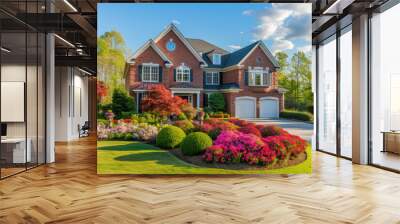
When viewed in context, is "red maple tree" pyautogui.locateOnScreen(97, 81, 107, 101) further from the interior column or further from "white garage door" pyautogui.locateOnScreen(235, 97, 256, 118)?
the interior column

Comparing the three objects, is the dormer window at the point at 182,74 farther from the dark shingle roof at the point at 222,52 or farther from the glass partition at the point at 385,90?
the glass partition at the point at 385,90

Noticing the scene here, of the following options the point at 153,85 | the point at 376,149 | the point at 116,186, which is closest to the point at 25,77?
the point at 153,85

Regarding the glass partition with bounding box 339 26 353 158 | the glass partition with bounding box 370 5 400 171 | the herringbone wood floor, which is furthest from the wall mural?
the glass partition with bounding box 339 26 353 158

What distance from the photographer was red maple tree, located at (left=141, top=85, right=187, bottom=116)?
21.2 ft

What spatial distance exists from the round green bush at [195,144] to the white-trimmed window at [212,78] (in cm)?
96

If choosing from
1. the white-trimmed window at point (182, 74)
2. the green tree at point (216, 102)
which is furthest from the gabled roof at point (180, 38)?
the green tree at point (216, 102)

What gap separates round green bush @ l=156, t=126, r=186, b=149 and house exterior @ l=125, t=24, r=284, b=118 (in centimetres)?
57

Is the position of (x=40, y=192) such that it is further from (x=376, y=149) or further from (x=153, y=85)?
(x=376, y=149)

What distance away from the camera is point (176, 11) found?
21.0 ft

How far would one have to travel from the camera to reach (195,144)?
6.35 metres

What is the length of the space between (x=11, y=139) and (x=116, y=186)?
2266 mm

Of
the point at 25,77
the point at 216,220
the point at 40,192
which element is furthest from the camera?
the point at 25,77

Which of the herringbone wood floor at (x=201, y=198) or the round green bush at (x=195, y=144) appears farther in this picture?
the round green bush at (x=195, y=144)

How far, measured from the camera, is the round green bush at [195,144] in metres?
6.36
